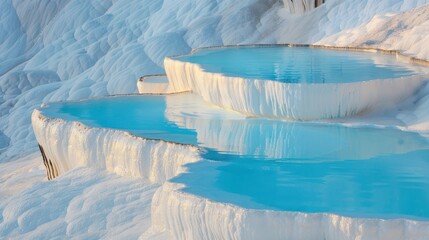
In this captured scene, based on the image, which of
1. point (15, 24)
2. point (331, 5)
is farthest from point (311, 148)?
point (15, 24)

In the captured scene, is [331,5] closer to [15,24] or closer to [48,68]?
[48,68]

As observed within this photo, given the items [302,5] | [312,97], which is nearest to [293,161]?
[312,97]

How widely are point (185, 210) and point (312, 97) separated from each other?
2.80 meters

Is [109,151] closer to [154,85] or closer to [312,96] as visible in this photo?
[312,96]

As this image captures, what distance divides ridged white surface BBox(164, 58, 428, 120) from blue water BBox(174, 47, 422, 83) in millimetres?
221

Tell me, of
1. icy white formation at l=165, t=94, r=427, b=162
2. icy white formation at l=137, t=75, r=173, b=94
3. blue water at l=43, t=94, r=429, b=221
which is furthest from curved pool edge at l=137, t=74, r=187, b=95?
icy white formation at l=165, t=94, r=427, b=162

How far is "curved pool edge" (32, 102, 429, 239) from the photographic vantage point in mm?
4949

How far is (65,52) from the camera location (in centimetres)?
1744

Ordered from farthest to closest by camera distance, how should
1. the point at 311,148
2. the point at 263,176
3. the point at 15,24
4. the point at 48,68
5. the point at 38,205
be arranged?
the point at 15,24 < the point at 48,68 < the point at 38,205 < the point at 311,148 < the point at 263,176

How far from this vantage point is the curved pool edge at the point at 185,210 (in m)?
4.95

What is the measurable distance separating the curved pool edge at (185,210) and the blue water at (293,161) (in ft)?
0.43

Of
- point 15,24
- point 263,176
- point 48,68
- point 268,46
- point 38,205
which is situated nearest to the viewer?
point 263,176

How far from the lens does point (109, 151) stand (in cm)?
786

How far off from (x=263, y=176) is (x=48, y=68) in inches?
469
